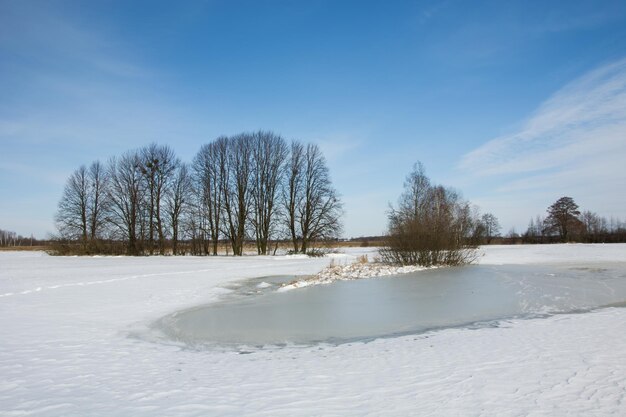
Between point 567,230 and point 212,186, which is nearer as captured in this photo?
point 212,186

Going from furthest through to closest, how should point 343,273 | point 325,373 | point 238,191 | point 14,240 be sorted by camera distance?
point 14,240
point 238,191
point 343,273
point 325,373

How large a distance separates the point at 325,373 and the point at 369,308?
6.01 metres

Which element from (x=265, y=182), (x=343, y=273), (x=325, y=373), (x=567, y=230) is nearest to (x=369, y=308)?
(x=325, y=373)

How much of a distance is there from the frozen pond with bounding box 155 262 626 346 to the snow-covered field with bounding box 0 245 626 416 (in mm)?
893

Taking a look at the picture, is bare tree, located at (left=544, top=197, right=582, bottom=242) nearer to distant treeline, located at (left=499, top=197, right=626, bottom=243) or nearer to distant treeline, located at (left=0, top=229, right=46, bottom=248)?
distant treeline, located at (left=499, top=197, right=626, bottom=243)

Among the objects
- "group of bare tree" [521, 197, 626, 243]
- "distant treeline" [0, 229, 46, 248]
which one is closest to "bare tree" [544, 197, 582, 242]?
"group of bare tree" [521, 197, 626, 243]

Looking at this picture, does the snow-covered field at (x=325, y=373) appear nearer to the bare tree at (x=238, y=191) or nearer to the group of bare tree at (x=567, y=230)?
the bare tree at (x=238, y=191)

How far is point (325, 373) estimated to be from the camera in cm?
552

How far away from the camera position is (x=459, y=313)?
410 inches

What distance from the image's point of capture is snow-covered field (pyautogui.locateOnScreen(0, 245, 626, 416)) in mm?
4273

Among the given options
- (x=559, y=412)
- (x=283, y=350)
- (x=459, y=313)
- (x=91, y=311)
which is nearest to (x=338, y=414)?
(x=559, y=412)

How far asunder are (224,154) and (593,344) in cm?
3941

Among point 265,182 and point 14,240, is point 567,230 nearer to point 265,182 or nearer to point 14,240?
point 265,182

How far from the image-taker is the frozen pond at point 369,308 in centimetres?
842
